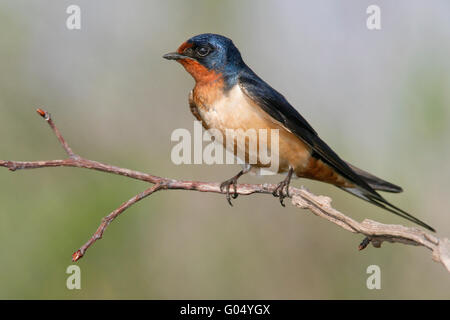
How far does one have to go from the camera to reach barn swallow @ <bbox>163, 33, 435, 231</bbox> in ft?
7.64

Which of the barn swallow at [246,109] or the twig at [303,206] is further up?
the barn swallow at [246,109]

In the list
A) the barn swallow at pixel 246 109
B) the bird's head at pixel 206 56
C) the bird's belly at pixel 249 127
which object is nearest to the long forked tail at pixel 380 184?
the barn swallow at pixel 246 109

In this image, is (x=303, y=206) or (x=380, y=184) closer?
(x=303, y=206)

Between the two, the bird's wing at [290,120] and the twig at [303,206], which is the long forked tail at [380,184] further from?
the twig at [303,206]

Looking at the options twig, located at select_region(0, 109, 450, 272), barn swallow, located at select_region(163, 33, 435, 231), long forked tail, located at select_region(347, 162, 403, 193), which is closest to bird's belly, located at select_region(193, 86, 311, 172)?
barn swallow, located at select_region(163, 33, 435, 231)

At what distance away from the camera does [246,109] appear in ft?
7.66

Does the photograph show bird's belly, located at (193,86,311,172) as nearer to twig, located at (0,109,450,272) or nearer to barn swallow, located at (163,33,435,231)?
barn swallow, located at (163,33,435,231)

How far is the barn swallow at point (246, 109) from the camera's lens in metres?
2.33

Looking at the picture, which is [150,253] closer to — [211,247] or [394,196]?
[211,247]

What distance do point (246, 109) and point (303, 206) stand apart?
28.2 inches

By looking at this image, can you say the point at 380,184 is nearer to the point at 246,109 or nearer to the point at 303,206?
the point at 246,109

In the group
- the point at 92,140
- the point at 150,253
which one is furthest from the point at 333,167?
the point at 92,140

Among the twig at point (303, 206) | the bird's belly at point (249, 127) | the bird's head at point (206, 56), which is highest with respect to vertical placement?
the bird's head at point (206, 56)

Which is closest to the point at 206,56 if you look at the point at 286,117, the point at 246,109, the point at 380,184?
the point at 246,109
